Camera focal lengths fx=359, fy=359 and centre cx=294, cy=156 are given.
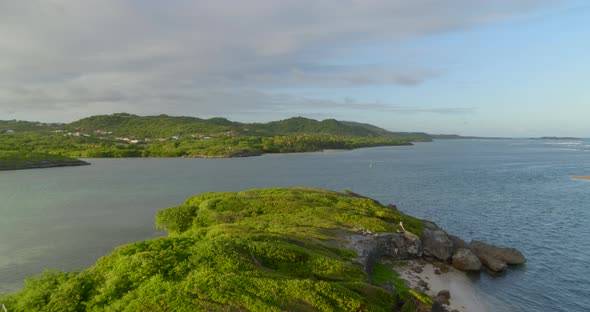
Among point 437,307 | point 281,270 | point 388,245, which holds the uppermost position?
point 281,270

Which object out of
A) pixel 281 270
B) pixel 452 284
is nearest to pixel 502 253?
pixel 452 284

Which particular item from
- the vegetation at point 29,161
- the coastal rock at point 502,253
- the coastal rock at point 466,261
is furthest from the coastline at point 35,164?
the coastal rock at point 502,253

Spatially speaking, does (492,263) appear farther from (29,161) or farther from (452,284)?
(29,161)

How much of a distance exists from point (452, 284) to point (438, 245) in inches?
258

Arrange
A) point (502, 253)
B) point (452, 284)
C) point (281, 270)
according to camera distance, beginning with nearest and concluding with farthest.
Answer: point (281, 270)
point (452, 284)
point (502, 253)

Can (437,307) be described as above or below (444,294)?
above

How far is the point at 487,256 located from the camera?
39094 millimetres

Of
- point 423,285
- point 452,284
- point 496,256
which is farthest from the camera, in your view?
point 496,256

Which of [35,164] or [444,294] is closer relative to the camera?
[444,294]

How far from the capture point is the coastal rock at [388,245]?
32781 millimetres

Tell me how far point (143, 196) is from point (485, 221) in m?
68.5

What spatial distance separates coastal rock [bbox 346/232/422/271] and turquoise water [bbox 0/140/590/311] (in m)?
6.65

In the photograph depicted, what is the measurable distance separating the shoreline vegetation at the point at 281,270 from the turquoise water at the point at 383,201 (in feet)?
17.4

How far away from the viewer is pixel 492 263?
38.2m
